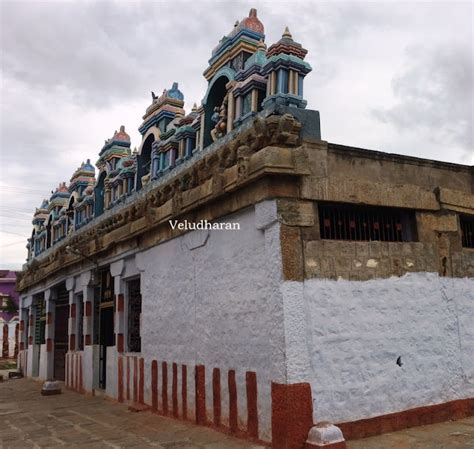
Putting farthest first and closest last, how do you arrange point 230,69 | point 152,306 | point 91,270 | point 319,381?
point 91,270 < point 152,306 < point 230,69 < point 319,381

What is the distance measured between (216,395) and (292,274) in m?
2.34

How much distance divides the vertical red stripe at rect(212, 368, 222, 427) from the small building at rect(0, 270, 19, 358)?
28248 millimetres

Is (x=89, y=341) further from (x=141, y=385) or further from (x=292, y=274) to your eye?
(x=292, y=274)

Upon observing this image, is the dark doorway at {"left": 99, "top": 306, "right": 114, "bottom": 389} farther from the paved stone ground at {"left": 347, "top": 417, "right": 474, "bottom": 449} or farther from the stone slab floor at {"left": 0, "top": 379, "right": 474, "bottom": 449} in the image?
the paved stone ground at {"left": 347, "top": 417, "right": 474, "bottom": 449}

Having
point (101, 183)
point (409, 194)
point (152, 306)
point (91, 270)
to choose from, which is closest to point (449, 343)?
point (409, 194)

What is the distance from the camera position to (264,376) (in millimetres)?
6184

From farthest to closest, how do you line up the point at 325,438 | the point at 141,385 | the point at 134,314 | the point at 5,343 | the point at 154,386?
the point at 5,343, the point at 134,314, the point at 141,385, the point at 154,386, the point at 325,438

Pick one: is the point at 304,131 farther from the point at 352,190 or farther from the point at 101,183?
the point at 101,183

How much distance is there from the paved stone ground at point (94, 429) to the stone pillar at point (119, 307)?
4.41 feet

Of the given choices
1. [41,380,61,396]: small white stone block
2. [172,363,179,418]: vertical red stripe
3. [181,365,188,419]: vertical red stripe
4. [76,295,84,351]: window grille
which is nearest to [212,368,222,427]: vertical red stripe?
[181,365,188,419]: vertical red stripe

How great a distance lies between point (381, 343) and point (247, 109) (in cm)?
401

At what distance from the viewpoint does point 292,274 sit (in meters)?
6.08

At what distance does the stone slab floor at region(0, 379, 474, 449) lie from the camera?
20.0 feet

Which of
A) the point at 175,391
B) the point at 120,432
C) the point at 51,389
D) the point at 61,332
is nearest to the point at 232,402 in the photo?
the point at 175,391
